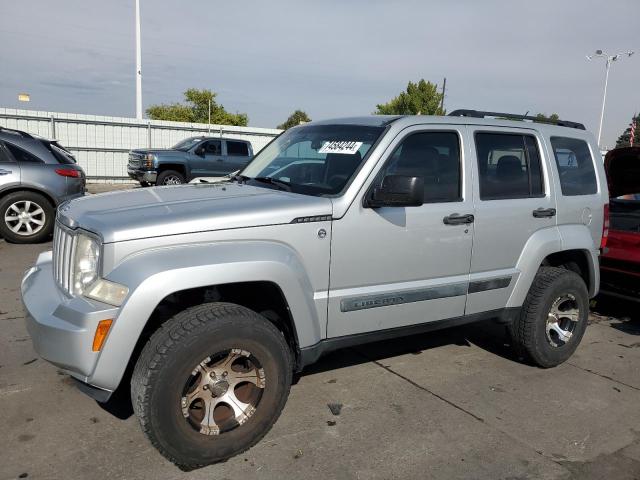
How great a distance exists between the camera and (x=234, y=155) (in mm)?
16656

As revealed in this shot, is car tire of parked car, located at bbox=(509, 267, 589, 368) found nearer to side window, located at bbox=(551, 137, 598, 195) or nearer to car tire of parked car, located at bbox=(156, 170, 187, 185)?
side window, located at bbox=(551, 137, 598, 195)

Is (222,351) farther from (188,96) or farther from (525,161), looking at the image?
(188,96)

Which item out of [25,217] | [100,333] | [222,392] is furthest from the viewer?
[25,217]

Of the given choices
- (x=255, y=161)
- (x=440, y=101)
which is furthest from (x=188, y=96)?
(x=255, y=161)

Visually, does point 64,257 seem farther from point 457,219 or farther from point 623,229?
point 623,229

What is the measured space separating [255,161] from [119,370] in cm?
219

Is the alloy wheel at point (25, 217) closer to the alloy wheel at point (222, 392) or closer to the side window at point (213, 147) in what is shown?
the alloy wheel at point (222, 392)

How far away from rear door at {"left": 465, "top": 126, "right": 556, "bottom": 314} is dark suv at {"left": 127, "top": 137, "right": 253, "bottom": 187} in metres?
11.4

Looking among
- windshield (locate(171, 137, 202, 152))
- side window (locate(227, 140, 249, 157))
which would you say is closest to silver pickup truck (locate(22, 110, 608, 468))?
windshield (locate(171, 137, 202, 152))

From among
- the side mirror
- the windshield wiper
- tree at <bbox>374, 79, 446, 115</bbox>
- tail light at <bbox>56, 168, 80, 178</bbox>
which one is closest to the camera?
the side mirror

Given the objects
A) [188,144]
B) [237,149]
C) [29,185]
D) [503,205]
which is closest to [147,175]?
[188,144]

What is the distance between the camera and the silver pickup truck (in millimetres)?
2594

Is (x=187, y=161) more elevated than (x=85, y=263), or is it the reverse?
(x=187, y=161)

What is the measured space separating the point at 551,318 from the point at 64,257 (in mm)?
3673
